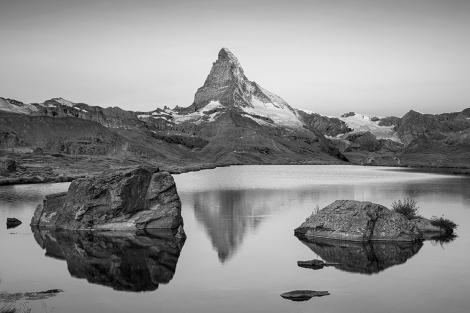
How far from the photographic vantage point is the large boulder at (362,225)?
A: 127ft

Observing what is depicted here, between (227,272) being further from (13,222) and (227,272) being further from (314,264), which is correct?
(13,222)

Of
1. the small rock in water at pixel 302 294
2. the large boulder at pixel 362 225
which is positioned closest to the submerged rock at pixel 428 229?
the large boulder at pixel 362 225

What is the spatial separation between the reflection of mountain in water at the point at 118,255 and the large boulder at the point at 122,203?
1.16 metres

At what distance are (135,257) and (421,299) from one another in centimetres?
1620

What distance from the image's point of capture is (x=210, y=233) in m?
43.4

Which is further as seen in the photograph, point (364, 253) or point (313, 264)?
point (364, 253)

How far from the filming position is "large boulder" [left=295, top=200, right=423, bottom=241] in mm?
38688

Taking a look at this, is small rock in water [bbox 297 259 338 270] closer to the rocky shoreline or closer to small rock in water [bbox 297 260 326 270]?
small rock in water [bbox 297 260 326 270]

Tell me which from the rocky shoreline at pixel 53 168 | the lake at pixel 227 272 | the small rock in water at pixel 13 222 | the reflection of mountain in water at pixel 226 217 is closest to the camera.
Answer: the lake at pixel 227 272

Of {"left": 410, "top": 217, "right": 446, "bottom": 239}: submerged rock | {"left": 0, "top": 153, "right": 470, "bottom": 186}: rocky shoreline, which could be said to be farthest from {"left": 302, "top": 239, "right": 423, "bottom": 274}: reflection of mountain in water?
{"left": 0, "top": 153, "right": 470, "bottom": 186}: rocky shoreline

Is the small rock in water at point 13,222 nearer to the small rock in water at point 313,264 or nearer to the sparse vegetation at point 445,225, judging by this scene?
the small rock in water at point 313,264

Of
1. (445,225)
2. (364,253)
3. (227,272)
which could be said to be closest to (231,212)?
(445,225)

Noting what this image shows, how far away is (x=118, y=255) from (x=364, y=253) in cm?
1442

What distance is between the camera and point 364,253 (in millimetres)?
34875
